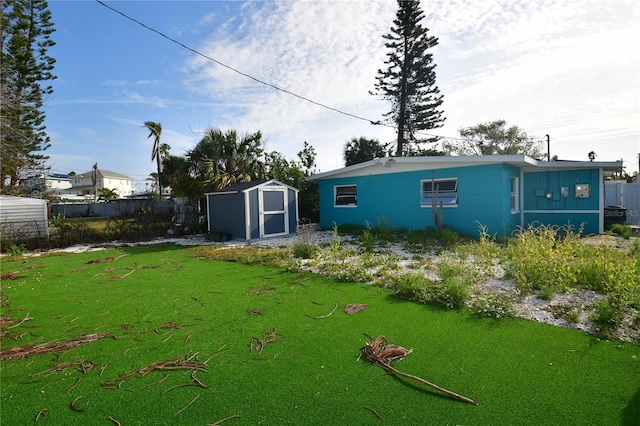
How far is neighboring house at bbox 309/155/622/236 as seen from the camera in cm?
1000

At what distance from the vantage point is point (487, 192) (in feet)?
33.0

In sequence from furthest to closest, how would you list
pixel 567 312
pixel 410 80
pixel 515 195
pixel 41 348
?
pixel 410 80, pixel 515 195, pixel 567 312, pixel 41 348

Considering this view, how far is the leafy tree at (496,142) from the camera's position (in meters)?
29.8

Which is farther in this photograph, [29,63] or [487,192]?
[29,63]

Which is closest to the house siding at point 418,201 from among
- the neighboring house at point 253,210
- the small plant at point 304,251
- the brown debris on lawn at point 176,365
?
the neighboring house at point 253,210

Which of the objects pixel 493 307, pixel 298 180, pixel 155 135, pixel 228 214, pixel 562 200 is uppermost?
pixel 155 135

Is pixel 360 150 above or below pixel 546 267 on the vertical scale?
above

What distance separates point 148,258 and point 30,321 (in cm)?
447

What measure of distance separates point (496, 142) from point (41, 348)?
3446 centimetres

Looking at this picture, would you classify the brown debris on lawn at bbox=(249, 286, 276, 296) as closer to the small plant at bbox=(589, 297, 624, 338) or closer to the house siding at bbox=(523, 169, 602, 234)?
the small plant at bbox=(589, 297, 624, 338)

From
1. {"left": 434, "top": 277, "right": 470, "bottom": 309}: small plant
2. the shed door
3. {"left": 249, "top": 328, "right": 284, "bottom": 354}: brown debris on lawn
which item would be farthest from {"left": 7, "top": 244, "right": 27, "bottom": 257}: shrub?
{"left": 434, "top": 277, "right": 470, "bottom": 309}: small plant

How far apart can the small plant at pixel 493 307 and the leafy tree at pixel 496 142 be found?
28.3 m

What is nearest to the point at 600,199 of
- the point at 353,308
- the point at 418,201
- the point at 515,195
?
the point at 515,195

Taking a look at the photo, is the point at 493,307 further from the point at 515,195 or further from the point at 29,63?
the point at 29,63
